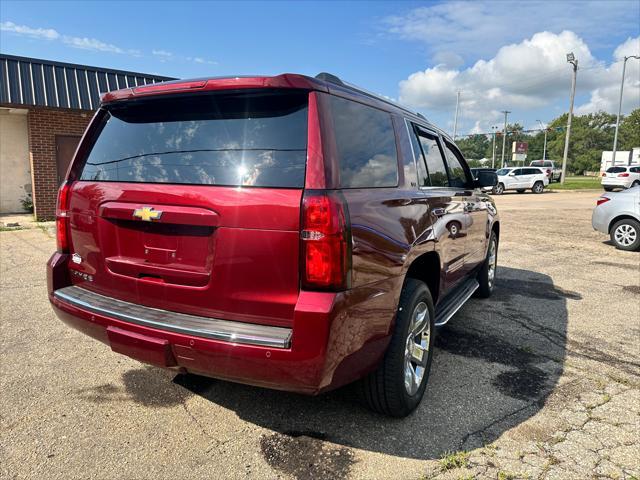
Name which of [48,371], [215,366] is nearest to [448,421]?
[215,366]

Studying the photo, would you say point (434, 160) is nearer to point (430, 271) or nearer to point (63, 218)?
point (430, 271)

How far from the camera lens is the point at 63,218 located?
9.84 ft

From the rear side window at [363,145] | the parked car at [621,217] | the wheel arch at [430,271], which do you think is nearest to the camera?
the rear side window at [363,145]

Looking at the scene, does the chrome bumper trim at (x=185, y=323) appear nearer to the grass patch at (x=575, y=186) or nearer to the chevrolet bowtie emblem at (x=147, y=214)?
the chevrolet bowtie emblem at (x=147, y=214)

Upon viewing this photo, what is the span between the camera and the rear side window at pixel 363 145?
241 centimetres

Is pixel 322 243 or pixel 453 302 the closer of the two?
pixel 322 243

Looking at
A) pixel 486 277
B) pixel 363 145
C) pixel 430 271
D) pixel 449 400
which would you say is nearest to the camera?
pixel 363 145

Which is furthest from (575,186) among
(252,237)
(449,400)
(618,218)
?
(252,237)

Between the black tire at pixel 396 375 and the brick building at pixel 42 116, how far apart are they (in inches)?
433

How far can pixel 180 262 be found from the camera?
2426 millimetres

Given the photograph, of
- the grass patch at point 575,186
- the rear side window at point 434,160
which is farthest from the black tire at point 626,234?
the grass patch at point 575,186

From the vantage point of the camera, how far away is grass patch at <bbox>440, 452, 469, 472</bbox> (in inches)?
97.0

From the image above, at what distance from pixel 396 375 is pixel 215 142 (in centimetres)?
164

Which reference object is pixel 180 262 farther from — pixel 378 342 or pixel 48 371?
pixel 48 371
